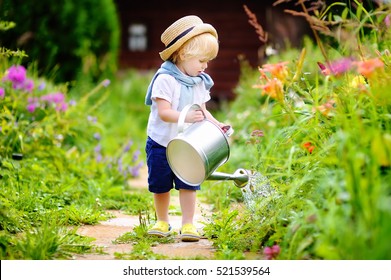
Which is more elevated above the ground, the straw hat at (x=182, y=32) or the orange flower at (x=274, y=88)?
the straw hat at (x=182, y=32)

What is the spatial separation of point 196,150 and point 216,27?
11.6 m

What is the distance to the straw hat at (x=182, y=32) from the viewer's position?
129 inches

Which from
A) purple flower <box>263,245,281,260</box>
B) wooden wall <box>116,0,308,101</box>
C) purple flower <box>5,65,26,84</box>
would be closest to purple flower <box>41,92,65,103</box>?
purple flower <box>5,65,26,84</box>

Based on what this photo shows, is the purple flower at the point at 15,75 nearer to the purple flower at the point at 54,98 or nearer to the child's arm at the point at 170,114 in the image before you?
the purple flower at the point at 54,98

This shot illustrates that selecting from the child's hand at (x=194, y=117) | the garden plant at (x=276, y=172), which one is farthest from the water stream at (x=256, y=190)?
the child's hand at (x=194, y=117)

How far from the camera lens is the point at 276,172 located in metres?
3.42

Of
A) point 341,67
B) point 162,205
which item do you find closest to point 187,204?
point 162,205

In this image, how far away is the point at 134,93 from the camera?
11.3 metres

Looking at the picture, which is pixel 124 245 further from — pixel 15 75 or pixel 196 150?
pixel 15 75

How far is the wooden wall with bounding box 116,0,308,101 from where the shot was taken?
1400 cm

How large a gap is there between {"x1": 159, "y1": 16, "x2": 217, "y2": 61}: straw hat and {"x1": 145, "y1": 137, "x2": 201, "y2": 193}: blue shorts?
0.50 meters

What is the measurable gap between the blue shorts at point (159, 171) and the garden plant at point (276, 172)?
20 centimetres

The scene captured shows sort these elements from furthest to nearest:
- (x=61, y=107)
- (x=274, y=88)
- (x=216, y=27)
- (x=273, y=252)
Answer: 1. (x=216, y=27)
2. (x=61, y=107)
3. (x=274, y=88)
4. (x=273, y=252)
